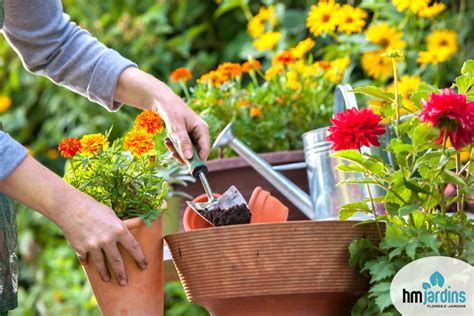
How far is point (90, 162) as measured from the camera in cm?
140

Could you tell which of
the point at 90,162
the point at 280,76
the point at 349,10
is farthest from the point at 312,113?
the point at 90,162

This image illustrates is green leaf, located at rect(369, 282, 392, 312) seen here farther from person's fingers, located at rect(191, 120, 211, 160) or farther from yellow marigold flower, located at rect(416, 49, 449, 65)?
yellow marigold flower, located at rect(416, 49, 449, 65)

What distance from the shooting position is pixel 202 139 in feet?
4.91

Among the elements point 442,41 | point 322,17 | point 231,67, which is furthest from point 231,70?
point 442,41

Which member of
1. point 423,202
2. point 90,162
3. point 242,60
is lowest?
point 423,202

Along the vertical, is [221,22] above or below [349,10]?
above

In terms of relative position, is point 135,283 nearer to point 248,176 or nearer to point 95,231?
point 95,231

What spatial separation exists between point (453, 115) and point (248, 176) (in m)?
0.88

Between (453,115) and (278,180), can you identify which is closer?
(453,115)

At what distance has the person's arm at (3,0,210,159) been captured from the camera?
158 cm

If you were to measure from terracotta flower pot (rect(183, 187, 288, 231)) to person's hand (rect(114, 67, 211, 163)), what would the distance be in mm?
92

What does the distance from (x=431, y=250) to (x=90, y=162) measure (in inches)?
20.6

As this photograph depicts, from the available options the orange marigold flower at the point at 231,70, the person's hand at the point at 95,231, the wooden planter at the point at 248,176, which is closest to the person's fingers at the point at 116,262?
the person's hand at the point at 95,231

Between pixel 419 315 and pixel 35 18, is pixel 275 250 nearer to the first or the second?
pixel 419 315
